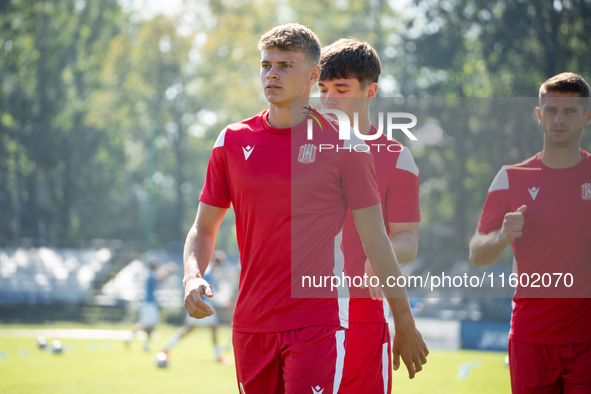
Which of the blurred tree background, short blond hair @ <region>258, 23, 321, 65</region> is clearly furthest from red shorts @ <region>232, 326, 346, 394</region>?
the blurred tree background

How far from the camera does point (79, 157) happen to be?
40.5 metres

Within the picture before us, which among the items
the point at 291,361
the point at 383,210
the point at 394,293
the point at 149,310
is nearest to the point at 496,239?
the point at 383,210

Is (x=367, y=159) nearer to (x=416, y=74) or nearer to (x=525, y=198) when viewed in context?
(x=525, y=198)

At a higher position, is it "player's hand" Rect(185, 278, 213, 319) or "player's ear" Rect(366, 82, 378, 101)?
"player's ear" Rect(366, 82, 378, 101)

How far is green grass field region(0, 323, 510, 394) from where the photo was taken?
1113 centimetres

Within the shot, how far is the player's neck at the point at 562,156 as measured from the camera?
442cm

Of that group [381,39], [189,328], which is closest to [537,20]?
[381,39]

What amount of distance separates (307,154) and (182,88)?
1642 inches

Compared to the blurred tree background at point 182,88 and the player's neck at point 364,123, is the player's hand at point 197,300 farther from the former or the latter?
the blurred tree background at point 182,88

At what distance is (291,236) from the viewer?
3162 millimetres

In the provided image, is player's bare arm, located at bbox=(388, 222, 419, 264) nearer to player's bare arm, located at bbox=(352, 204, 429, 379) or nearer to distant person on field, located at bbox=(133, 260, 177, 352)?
player's bare arm, located at bbox=(352, 204, 429, 379)

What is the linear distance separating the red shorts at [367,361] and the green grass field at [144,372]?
720 cm

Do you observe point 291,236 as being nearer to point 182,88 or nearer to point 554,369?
point 554,369

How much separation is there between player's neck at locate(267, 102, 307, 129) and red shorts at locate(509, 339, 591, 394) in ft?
7.03
